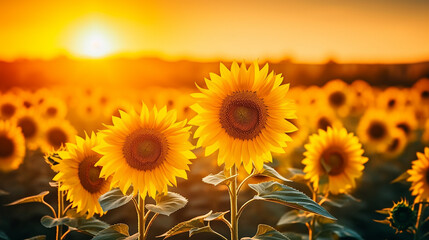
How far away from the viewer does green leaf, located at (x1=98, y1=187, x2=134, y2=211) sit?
2.11 meters

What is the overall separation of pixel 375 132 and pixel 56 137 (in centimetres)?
459

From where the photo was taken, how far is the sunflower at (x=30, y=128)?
21.5 ft

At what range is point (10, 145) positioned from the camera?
18.2 ft

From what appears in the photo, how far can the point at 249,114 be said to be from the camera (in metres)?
2.29

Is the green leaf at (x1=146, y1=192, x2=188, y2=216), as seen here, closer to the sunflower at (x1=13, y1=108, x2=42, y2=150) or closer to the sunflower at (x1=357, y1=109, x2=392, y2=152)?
the sunflower at (x1=13, y1=108, x2=42, y2=150)

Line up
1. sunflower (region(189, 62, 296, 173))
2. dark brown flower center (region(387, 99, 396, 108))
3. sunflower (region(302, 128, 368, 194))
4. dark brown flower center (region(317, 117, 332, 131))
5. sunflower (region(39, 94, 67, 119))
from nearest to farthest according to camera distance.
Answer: sunflower (region(189, 62, 296, 173)) → sunflower (region(302, 128, 368, 194)) → dark brown flower center (region(317, 117, 332, 131)) → sunflower (region(39, 94, 67, 119)) → dark brown flower center (region(387, 99, 396, 108))

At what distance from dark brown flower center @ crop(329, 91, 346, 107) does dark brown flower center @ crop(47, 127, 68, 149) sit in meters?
5.02

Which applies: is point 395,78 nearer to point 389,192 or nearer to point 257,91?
point 389,192

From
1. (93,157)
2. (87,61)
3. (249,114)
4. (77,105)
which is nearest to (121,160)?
(93,157)

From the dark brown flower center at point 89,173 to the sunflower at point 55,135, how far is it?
12.4ft

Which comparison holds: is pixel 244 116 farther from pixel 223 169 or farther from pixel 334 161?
pixel 334 161

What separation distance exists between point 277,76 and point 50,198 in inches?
168

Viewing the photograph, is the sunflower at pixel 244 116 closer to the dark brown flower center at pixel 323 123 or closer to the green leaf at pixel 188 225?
the green leaf at pixel 188 225

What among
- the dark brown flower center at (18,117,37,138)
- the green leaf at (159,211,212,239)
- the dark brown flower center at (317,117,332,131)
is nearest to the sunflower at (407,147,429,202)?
the green leaf at (159,211,212,239)
